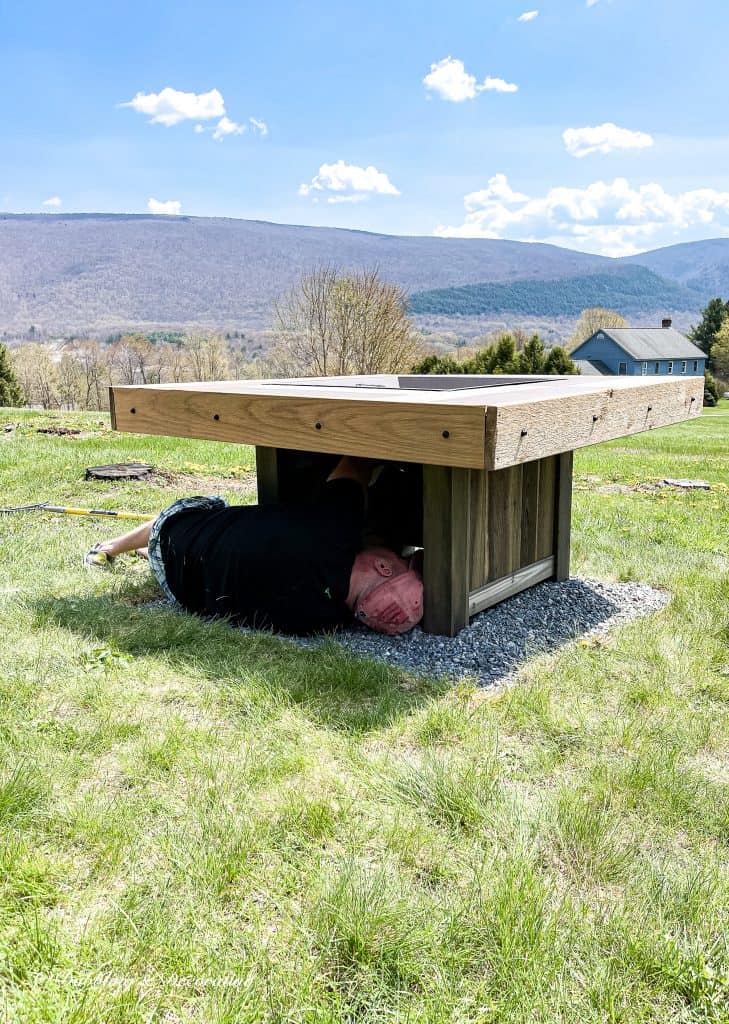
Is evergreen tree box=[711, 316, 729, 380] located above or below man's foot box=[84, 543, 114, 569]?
above

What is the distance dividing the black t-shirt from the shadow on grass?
0.10 meters

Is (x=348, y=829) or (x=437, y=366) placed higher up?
(x=437, y=366)

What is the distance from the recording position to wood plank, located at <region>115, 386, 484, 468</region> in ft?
7.50

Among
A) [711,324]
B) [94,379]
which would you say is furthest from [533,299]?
[711,324]

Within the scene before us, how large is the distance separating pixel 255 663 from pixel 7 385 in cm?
3011

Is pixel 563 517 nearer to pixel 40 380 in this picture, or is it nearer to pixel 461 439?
pixel 461 439

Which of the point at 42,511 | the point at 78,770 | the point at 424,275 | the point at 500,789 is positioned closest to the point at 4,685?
the point at 78,770

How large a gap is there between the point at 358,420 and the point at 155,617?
1141 millimetres

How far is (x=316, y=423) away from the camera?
103 inches

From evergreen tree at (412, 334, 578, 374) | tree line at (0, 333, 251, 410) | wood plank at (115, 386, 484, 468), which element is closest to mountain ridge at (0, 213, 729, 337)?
tree line at (0, 333, 251, 410)

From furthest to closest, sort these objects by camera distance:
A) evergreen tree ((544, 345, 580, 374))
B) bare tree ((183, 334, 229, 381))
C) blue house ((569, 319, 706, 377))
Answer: bare tree ((183, 334, 229, 381)) < blue house ((569, 319, 706, 377)) < evergreen tree ((544, 345, 580, 374))

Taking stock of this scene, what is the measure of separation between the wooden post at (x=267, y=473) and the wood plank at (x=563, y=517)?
1.21m

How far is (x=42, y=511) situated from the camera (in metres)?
5.02

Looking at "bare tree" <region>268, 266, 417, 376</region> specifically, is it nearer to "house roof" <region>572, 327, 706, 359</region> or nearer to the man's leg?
"house roof" <region>572, 327, 706, 359</region>
